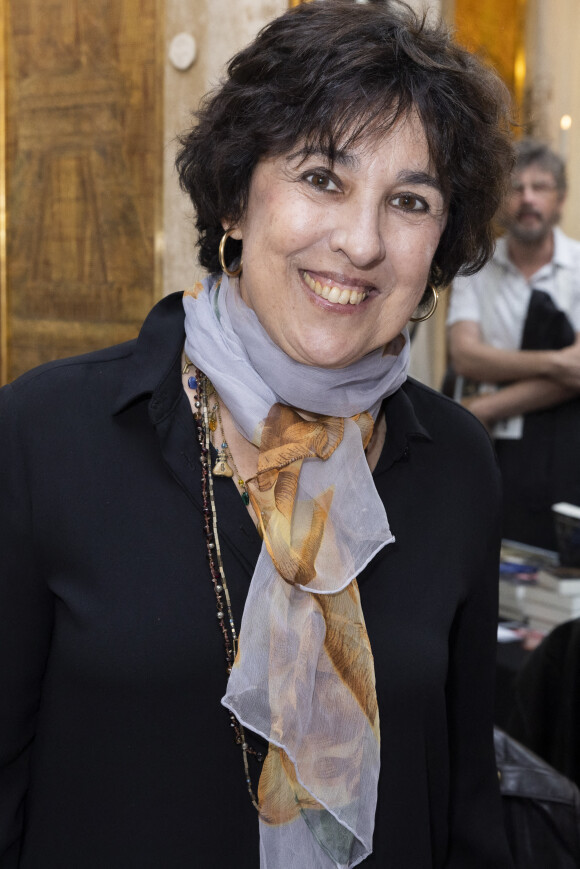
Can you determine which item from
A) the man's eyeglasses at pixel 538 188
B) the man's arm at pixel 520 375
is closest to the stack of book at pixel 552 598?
the man's arm at pixel 520 375

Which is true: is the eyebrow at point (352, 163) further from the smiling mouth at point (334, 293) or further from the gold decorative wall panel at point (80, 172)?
the gold decorative wall panel at point (80, 172)

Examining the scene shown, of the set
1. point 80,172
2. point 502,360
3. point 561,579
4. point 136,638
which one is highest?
point 80,172

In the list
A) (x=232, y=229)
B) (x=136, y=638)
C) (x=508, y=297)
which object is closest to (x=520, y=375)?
(x=508, y=297)

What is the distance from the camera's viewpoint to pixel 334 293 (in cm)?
132

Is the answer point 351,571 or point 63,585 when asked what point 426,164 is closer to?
point 351,571

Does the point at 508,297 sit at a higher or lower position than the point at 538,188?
lower

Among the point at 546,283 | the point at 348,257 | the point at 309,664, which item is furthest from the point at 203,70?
the point at 309,664

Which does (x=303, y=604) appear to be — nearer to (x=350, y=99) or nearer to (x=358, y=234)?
(x=358, y=234)

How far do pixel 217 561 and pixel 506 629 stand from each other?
172cm

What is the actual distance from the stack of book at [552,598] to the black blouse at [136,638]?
1435 millimetres

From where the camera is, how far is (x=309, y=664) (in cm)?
133

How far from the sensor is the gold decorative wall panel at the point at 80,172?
4.00m

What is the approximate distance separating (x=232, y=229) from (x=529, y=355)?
242cm

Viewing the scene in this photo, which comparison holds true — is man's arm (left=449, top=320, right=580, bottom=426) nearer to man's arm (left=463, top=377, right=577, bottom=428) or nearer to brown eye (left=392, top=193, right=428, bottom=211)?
man's arm (left=463, top=377, right=577, bottom=428)
